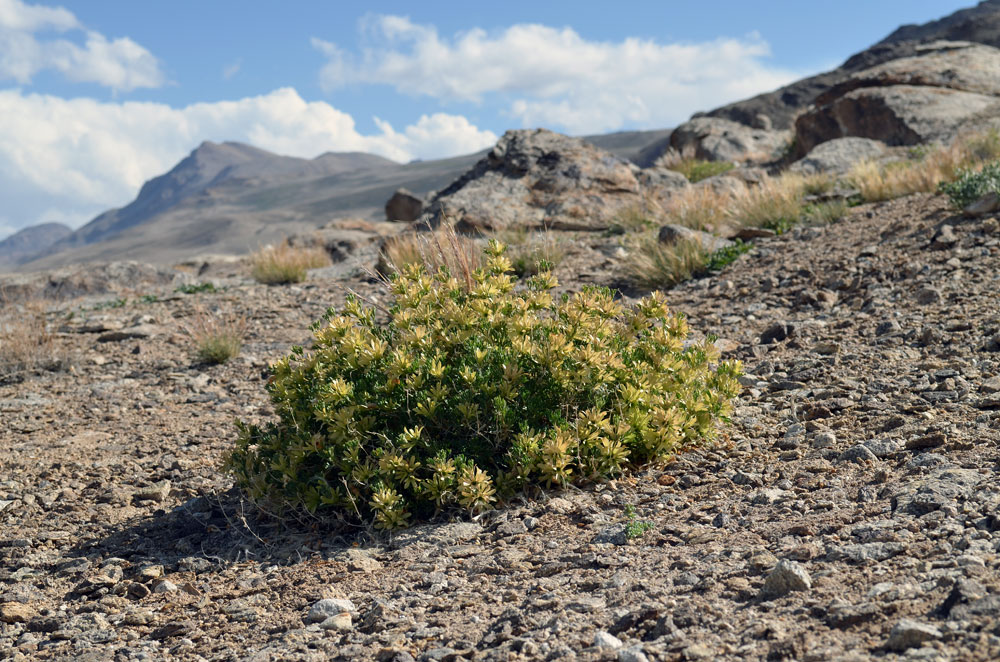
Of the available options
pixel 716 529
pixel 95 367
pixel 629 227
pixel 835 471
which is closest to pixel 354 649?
pixel 716 529

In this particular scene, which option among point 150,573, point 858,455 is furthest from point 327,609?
point 858,455

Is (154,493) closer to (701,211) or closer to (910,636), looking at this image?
(910,636)

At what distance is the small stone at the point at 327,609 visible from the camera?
2896 millimetres

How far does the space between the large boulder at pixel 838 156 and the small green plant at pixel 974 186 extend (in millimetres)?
4934

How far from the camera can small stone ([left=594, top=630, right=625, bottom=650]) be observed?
238 cm

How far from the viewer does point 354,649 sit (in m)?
2.63

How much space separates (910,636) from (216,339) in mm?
5751

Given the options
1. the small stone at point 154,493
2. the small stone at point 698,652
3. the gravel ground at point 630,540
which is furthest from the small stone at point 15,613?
the small stone at point 698,652

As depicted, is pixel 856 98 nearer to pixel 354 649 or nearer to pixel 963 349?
pixel 963 349

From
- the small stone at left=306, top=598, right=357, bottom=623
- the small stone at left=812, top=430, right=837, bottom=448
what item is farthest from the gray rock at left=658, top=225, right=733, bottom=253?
the small stone at left=306, top=598, right=357, bottom=623

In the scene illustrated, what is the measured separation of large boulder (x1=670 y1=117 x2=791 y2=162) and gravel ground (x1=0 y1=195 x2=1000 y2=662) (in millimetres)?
13878

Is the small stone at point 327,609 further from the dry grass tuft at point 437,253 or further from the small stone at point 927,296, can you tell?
the small stone at point 927,296

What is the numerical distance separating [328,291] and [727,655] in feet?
24.1

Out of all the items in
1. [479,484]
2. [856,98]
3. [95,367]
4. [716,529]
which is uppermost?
[856,98]
